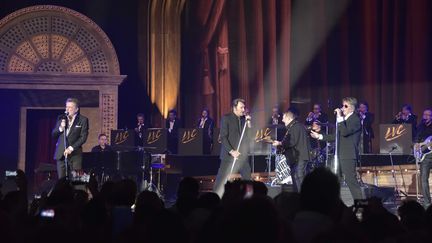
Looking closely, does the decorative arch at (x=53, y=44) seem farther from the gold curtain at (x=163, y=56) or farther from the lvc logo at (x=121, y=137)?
the lvc logo at (x=121, y=137)

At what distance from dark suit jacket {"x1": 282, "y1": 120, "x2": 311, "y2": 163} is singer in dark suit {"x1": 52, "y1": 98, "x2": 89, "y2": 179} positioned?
3605mm

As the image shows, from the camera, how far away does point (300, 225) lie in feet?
13.1

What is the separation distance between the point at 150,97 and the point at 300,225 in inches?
608

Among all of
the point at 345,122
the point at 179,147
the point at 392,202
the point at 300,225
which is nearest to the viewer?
the point at 300,225

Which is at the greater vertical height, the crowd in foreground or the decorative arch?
the decorative arch

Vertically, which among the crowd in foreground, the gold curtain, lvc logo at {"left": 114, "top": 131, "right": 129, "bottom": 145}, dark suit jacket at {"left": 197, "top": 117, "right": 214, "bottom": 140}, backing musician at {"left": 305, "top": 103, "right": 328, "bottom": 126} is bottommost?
the crowd in foreground

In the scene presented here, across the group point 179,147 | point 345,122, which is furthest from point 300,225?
point 179,147

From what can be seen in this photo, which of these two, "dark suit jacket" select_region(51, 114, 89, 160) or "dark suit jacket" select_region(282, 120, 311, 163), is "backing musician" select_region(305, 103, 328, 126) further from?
"dark suit jacket" select_region(51, 114, 89, 160)

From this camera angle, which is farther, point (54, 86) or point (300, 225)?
point (54, 86)

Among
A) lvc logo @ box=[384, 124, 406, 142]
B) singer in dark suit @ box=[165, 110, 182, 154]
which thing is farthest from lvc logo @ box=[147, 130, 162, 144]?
lvc logo @ box=[384, 124, 406, 142]

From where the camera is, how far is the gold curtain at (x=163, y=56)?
62.8 feet

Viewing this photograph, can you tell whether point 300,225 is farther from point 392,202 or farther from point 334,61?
point 334,61

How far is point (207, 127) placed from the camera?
697 inches

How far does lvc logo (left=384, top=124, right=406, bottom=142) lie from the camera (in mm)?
14711
